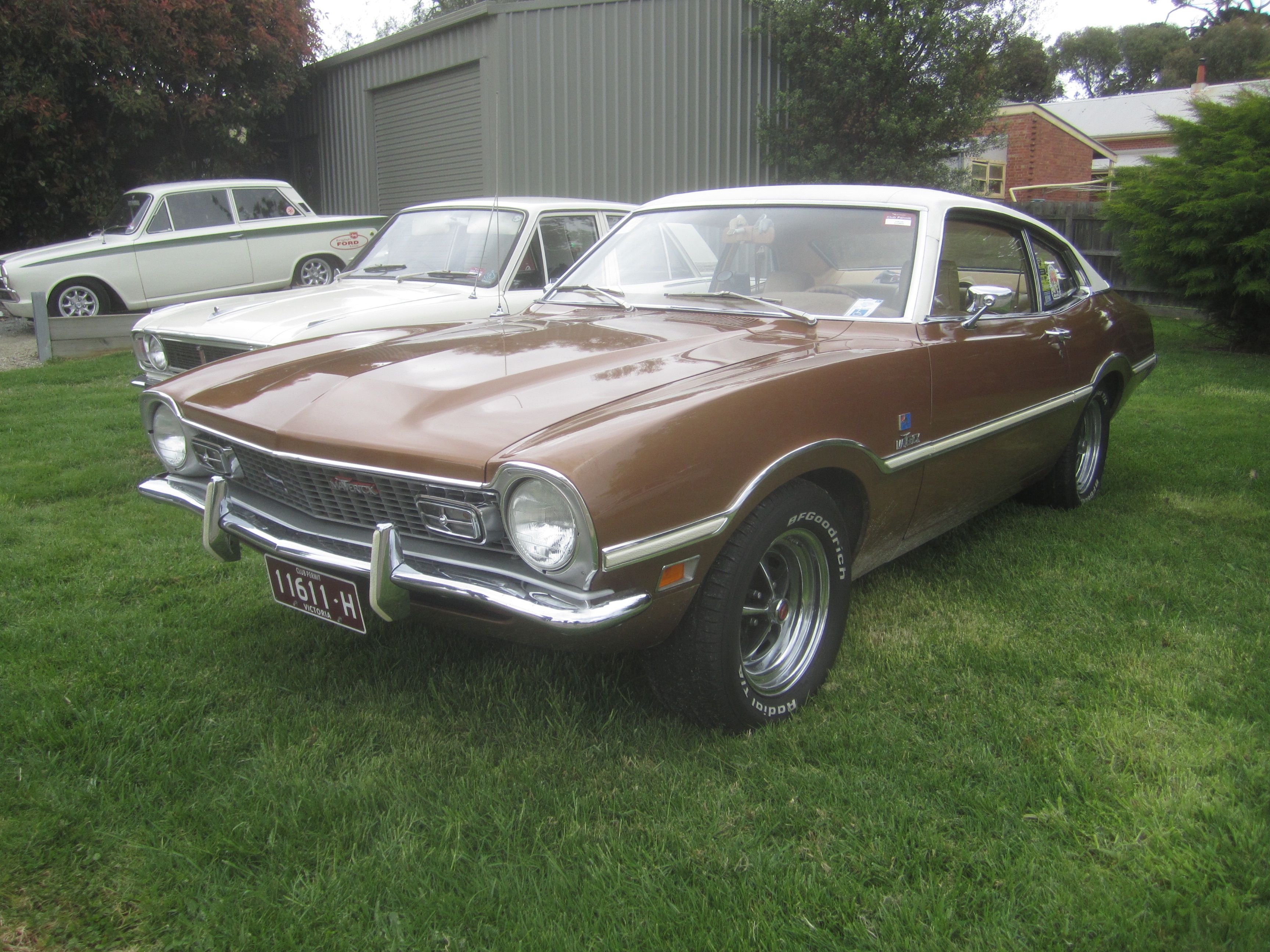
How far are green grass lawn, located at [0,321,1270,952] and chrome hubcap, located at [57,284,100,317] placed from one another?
23.8 ft

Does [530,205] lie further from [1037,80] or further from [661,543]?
[1037,80]

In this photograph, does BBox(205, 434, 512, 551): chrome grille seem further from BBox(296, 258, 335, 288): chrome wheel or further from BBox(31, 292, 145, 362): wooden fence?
BBox(296, 258, 335, 288): chrome wheel

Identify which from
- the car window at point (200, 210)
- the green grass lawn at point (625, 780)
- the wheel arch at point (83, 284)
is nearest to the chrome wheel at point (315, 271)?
the car window at point (200, 210)

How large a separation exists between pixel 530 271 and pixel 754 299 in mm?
2498

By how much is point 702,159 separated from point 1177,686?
10.0 meters

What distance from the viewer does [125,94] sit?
40.1ft

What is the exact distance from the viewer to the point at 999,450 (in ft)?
11.6

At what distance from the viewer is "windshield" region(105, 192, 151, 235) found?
33.3 feet

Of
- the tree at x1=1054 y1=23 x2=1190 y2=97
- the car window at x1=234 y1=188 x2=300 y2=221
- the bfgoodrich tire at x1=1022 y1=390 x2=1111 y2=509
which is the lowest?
the bfgoodrich tire at x1=1022 y1=390 x2=1111 y2=509

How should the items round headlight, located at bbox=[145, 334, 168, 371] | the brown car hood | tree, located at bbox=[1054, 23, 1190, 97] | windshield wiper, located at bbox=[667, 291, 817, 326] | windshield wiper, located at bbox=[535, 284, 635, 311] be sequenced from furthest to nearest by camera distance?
tree, located at bbox=[1054, 23, 1190, 97] < round headlight, located at bbox=[145, 334, 168, 371] < windshield wiper, located at bbox=[535, 284, 635, 311] < windshield wiper, located at bbox=[667, 291, 817, 326] < the brown car hood

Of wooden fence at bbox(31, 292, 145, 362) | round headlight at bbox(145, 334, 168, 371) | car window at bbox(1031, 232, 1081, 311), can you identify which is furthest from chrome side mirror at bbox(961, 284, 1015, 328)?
wooden fence at bbox(31, 292, 145, 362)

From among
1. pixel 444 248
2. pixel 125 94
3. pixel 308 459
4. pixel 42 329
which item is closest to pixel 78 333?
pixel 42 329

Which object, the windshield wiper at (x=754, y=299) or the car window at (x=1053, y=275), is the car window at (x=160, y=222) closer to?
the windshield wiper at (x=754, y=299)

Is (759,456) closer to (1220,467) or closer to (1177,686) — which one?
(1177,686)
